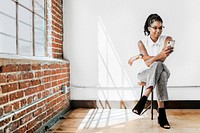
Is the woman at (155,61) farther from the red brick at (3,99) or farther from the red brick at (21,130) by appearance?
the red brick at (3,99)

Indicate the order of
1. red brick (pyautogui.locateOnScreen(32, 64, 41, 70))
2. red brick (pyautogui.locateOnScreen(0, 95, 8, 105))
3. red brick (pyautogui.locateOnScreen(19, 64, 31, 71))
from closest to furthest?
1. red brick (pyautogui.locateOnScreen(0, 95, 8, 105))
2. red brick (pyautogui.locateOnScreen(19, 64, 31, 71))
3. red brick (pyautogui.locateOnScreen(32, 64, 41, 70))

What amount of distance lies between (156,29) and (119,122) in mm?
1357

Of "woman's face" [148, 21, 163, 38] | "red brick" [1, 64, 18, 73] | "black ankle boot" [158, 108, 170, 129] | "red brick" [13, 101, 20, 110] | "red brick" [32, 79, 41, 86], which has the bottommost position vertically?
"black ankle boot" [158, 108, 170, 129]

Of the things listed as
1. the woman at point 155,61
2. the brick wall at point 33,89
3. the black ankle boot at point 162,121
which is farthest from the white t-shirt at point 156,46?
the brick wall at point 33,89

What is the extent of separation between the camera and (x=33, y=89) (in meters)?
2.41

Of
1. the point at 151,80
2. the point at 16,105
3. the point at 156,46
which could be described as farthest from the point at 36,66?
the point at 156,46

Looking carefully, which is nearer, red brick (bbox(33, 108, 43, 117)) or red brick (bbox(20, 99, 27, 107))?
red brick (bbox(20, 99, 27, 107))

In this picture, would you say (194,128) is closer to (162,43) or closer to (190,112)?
(190,112)

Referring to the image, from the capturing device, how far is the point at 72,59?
3.96 metres

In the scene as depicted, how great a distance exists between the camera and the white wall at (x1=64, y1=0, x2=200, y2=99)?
3.79 metres

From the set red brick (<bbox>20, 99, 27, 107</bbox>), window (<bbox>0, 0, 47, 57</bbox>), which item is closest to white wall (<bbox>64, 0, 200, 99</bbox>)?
window (<bbox>0, 0, 47, 57</bbox>)

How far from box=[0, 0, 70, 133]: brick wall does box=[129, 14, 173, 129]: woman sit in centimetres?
105

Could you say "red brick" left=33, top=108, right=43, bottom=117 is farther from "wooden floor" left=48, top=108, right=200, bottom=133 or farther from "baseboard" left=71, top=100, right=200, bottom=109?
"baseboard" left=71, top=100, right=200, bottom=109

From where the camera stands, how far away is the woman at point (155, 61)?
2.99 m
